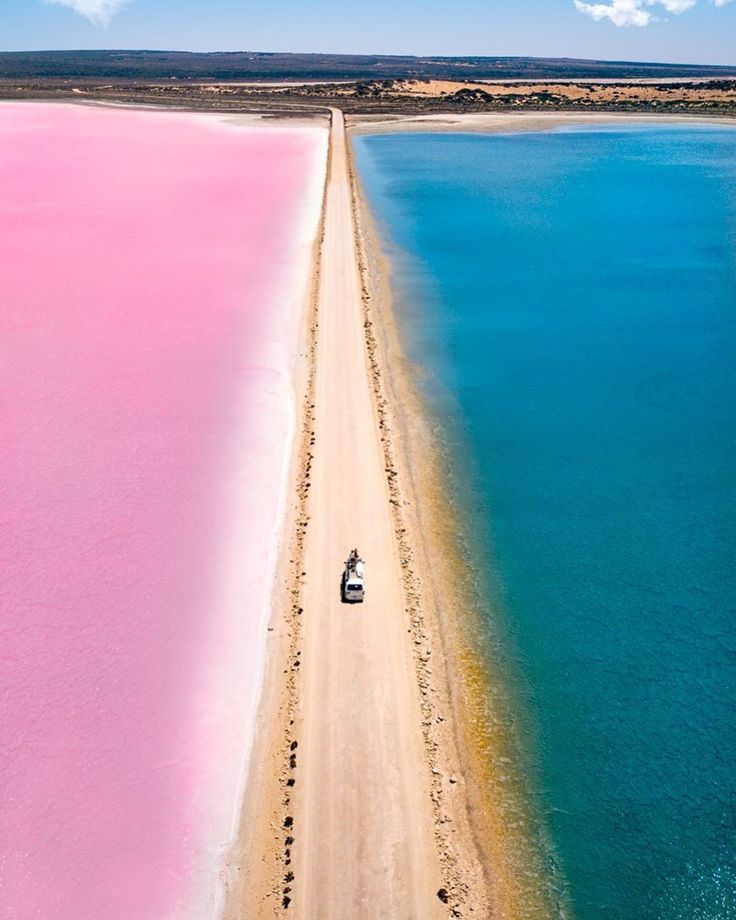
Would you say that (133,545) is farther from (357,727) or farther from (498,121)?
(498,121)

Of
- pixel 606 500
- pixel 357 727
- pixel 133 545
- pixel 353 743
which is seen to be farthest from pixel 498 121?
pixel 353 743

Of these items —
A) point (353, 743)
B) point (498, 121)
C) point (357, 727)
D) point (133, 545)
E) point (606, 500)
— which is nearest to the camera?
point (353, 743)

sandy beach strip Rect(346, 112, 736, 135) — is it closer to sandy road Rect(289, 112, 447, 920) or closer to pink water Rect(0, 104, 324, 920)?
pink water Rect(0, 104, 324, 920)

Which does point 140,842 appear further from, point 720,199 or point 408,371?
point 720,199

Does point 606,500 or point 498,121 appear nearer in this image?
point 606,500

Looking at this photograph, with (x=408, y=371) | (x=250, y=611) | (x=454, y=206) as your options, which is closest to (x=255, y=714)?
(x=250, y=611)
